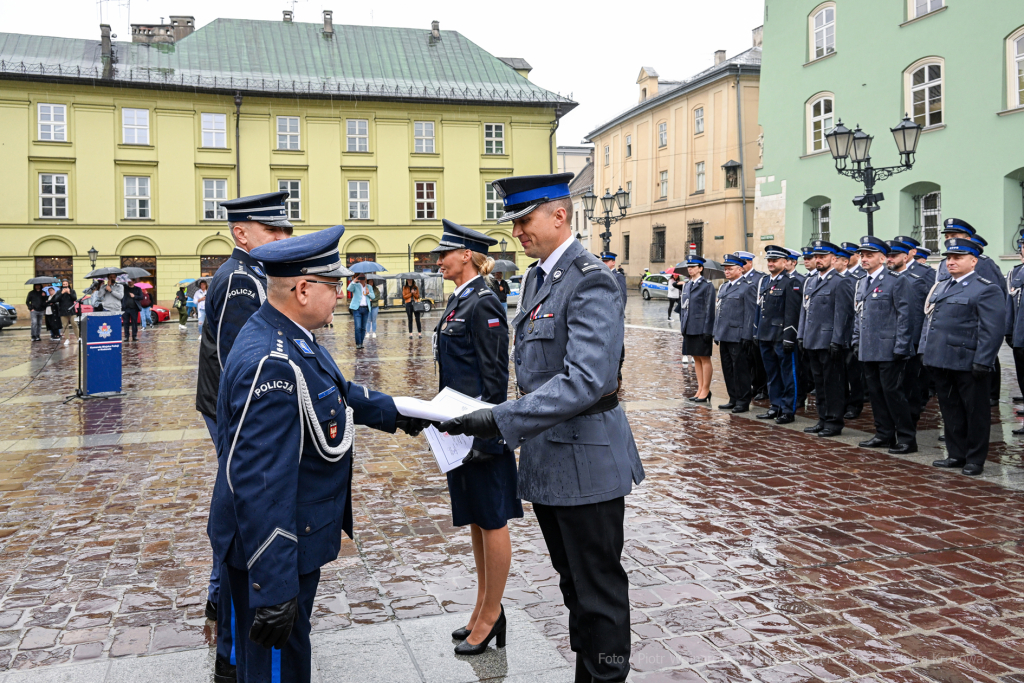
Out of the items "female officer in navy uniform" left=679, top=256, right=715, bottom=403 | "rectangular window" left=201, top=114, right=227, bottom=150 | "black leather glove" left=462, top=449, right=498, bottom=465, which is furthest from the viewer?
"rectangular window" left=201, top=114, right=227, bottom=150

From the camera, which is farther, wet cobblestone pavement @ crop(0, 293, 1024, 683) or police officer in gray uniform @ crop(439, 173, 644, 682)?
wet cobblestone pavement @ crop(0, 293, 1024, 683)

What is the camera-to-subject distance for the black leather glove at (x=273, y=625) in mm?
2391

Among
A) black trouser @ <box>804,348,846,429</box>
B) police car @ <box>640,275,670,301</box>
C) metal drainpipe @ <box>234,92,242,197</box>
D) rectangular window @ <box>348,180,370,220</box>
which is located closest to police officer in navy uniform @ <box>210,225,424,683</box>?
black trouser @ <box>804,348,846,429</box>

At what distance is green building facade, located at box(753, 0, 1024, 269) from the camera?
20922 millimetres

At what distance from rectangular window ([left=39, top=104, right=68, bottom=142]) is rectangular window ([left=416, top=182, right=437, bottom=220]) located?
675 inches

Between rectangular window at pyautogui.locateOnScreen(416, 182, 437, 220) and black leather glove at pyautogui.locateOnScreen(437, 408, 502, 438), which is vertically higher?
rectangular window at pyautogui.locateOnScreen(416, 182, 437, 220)

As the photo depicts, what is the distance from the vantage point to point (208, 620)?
423 centimetres

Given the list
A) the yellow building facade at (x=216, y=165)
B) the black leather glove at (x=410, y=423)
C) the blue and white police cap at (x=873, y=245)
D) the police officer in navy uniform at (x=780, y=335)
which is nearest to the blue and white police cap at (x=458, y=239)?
the black leather glove at (x=410, y=423)

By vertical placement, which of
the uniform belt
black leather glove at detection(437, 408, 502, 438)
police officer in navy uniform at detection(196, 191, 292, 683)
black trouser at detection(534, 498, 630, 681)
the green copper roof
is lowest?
black trouser at detection(534, 498, 630, 681)

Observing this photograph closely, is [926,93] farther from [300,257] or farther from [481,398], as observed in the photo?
[300,257]

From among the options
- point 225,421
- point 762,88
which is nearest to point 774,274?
point 225,421

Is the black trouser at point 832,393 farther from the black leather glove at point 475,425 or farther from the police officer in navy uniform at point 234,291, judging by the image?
the black leather glove at point 475,425

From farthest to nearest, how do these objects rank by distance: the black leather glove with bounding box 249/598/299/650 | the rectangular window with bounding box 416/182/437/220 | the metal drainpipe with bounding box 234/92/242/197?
1. the rectangular window with bounding box 416/182/437/220
2. the metal drainpipe with bounding box 234/92/242/197
3. the black leather glove with bounding box 249/598/299/650

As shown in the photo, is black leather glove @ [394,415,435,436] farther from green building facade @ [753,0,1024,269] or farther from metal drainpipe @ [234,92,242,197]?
metal drainpipe @ [234,92,242,197]
